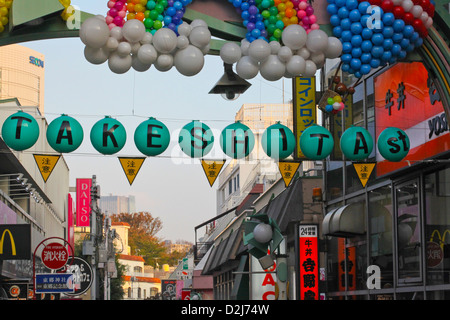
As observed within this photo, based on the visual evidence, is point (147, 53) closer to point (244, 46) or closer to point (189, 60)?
point (189, 60)

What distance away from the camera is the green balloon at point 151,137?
486 inches

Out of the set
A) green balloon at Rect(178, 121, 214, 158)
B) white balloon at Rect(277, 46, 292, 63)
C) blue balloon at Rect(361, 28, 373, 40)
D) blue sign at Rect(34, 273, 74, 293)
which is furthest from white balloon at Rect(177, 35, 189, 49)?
blue sign at Rect(34, 273, 74, 293)

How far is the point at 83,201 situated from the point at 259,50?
157ft

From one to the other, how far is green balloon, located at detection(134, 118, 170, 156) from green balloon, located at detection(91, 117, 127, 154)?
25 cm

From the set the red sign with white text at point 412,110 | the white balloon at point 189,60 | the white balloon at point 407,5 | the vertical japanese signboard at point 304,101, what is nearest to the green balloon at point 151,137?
the white balloon at point 189,60

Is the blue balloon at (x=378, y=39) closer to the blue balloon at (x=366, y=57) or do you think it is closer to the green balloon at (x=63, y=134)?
the blue balloon at (x=366, y=57)

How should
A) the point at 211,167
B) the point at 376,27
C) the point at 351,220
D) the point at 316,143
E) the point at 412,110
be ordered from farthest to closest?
the point at 351,220 → the point at 412,110 → the point at 211,167 → the point at 316,143 → the point at 376,27

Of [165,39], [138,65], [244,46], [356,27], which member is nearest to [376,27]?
[356,27]

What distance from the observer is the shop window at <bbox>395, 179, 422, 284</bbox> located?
51.9ft

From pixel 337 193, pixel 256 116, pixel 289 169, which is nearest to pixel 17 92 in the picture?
pixel 256 116

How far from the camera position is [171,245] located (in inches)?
4454

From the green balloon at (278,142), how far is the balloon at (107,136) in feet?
7.37

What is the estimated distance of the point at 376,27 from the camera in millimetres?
11656
